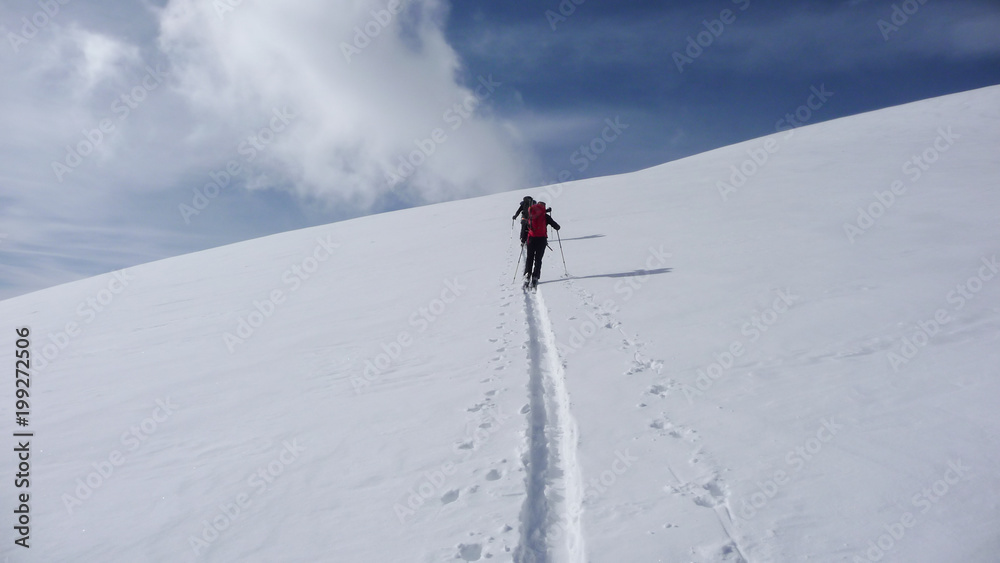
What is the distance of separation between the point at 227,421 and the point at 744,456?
17.7 feet

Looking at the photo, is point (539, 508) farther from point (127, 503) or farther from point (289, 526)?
point (127, 503)

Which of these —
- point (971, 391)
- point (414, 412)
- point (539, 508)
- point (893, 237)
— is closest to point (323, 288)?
point (414, 412)

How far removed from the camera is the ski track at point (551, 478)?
3242 mm

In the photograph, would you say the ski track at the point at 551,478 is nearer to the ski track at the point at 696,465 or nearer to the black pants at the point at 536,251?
the ski track at the point at 696,465

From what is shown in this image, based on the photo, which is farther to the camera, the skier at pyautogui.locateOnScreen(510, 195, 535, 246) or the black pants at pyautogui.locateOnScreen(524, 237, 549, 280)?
the skier at pyautogui.locateOnScreen(510, 195, 535, 246)

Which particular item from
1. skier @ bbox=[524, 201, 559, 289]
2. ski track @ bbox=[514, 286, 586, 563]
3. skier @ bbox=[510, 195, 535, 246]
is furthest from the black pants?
ski track @ bbox=[514, 286, 586, 563]

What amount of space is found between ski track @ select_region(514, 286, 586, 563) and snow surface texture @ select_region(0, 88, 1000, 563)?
2 centimetres

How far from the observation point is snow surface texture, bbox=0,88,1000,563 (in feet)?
11.2

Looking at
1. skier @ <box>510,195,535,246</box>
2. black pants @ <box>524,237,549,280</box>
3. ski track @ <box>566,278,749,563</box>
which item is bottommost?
ski track @ <box>566,278,749,563</box>

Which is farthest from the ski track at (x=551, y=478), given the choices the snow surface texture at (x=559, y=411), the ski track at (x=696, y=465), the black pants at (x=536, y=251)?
the black pants at (x=536, y=251)

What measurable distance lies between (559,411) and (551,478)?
114 centimetres

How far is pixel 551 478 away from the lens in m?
3.96

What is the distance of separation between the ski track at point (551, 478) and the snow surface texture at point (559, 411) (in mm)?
23

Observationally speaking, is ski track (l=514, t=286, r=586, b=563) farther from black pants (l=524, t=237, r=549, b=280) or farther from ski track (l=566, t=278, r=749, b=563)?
black pants (l=524, t=237, r=549, b=280)
